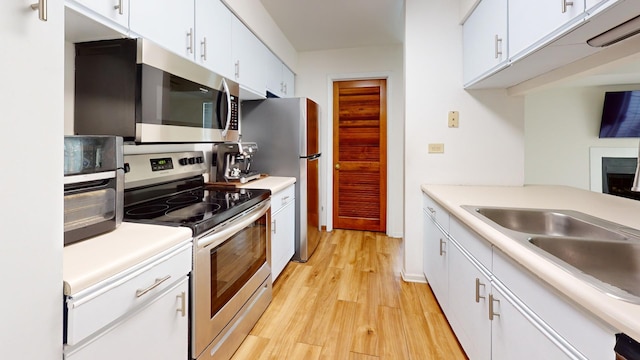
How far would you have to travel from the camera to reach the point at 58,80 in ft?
2.23

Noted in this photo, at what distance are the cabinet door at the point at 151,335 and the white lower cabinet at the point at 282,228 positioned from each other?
106 centimetres

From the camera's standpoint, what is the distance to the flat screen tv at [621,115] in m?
2.24

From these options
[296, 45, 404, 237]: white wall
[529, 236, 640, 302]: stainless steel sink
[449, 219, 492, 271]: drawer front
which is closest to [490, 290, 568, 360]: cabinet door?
[449, 219, 492, 271]: drawer front

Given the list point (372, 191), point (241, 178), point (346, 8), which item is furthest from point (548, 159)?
point (241, 178)

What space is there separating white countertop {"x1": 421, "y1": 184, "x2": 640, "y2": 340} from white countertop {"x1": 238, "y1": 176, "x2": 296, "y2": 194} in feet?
3.76

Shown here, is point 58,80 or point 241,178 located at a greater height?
point 58,80

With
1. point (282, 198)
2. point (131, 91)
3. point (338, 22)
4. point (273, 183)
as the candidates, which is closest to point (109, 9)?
point (131, 91)

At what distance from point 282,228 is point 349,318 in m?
0.91

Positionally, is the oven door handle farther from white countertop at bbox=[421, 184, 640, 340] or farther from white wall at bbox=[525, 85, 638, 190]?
white wall at bbox=[525, 85, 638, 190]

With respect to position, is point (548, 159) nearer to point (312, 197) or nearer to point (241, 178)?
point (312, 197)

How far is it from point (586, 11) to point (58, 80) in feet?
5.32

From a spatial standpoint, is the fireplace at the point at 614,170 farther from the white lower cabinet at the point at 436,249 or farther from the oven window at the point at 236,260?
the oven window at the point at 236,260

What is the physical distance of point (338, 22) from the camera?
120 inches

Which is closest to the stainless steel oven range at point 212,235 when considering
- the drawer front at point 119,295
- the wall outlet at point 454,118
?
the drawer front at point 119,295
